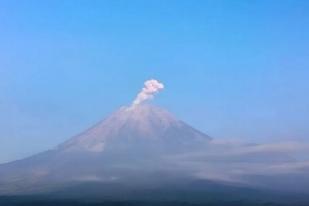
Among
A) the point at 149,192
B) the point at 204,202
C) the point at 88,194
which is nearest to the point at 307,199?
the point at 204,202

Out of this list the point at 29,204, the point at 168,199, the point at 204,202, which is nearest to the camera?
the point at 29,204

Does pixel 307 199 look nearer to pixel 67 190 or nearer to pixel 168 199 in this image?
pixel 168 199

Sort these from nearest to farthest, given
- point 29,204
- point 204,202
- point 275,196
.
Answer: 1. point 29,204
2. point 204,202
3. point 275,196

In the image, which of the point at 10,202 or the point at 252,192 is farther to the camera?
the point at 252,192

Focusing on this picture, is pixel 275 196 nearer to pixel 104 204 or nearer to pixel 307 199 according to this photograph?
pixel 307 199

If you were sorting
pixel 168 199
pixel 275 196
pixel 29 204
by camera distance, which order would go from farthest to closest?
pixel 275 196
pixel 168 199
pixel 29 204

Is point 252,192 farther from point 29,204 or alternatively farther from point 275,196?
point 29,204

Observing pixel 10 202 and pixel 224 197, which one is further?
pixel 224 197

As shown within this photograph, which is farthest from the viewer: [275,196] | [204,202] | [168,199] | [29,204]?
[275,196]

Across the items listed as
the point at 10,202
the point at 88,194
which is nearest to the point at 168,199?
the point at 88,194
